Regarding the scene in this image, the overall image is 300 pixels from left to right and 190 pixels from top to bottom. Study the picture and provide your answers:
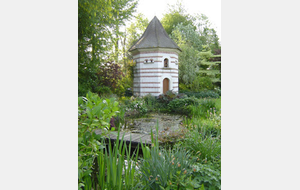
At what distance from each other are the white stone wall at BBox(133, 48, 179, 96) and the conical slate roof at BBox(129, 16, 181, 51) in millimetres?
415

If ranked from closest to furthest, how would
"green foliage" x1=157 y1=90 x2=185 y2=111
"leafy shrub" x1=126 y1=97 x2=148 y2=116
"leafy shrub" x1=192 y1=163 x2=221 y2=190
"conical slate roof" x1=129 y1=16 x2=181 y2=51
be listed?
1. "leafy shrub" x1=192 y1=163 x2=221 y2=190
2. "leafy shrub" x1=126 y1=97 x2=148 y2=116
3. "green foliage" x1=157 y1=90 x2=185 y2=111
4. "conical slate roof" x1=129 y1=16 x2=181 y2=51

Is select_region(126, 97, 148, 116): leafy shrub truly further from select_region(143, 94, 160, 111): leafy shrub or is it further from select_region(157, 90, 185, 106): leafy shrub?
select_region(157, 90, 185, 106): leafy shrub

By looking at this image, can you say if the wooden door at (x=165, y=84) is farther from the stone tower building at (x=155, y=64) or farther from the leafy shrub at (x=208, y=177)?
the leafy shrub at (x=208, y=177)

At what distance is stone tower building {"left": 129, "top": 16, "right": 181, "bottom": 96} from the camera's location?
17.7m

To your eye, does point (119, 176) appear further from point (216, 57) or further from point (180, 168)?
point (216, 57)

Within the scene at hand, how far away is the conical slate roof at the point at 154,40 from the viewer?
58.1 feet

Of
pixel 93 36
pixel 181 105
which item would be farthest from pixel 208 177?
pixel 181 105

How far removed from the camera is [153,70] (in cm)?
1781

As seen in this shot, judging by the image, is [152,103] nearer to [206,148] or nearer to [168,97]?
[168,97]

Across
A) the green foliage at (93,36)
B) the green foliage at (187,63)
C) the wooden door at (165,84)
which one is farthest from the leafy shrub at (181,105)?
the green foliage at (187,63)

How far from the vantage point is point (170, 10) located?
3200 cm

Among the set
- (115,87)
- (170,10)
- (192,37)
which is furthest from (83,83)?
(170,10)

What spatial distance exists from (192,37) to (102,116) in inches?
1114

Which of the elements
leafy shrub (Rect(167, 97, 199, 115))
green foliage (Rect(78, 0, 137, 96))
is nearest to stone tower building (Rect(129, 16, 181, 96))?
leafy shrub (Rect(167, 97, 199, 115))
